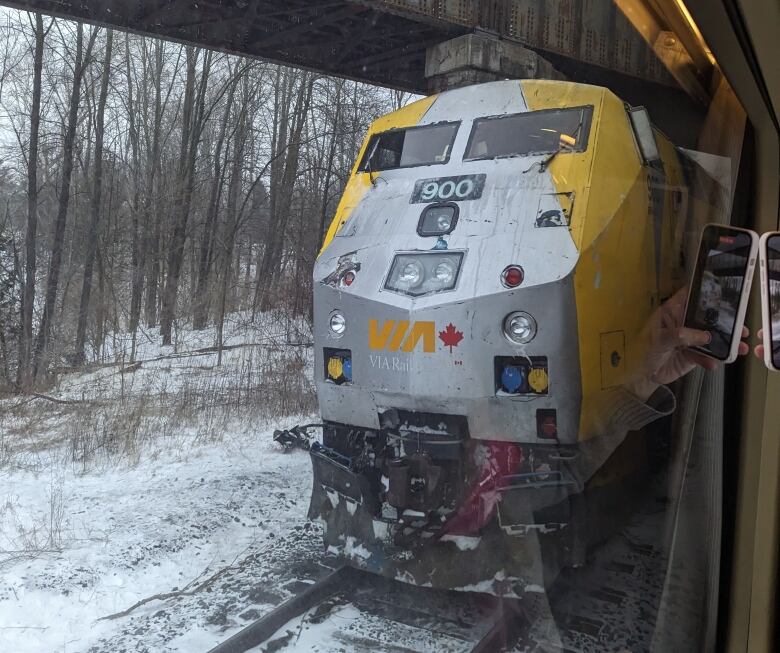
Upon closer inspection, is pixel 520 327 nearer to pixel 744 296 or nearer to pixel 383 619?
pixel 744 296

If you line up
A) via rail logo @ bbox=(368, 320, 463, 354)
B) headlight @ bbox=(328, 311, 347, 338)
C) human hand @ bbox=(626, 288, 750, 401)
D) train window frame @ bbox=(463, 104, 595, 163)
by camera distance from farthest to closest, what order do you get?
headlight @ bbox=(328, 311, 347, 338), train window frame @ bbox=(463, 104, 595, 163), via rail logo @ bbox=(368, 320, 463, 354), human hand @ bbox=(626, 288, 750, 401)

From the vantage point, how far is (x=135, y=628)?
3.17 m

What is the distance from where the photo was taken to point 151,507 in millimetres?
4555

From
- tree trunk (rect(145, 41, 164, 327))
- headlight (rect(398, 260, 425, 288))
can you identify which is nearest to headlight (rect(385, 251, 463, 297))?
headlight (rect(398, 260, 425, 288))

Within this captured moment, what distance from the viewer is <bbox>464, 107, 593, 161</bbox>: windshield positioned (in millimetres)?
3410

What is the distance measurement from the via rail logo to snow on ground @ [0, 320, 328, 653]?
152cm

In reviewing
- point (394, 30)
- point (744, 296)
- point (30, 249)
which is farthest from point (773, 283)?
point (30, 249)

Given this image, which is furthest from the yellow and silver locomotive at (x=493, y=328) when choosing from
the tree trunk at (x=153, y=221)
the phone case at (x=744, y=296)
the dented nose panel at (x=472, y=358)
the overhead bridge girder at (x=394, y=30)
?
Result: the tree trunk at (x=153, y=221)

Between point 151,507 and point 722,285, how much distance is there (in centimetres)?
400

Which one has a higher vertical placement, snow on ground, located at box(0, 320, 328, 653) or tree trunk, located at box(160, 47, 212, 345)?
tree trunk, located at box(160, 47, 212, 345)

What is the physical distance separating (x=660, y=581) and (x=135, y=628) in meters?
2.49

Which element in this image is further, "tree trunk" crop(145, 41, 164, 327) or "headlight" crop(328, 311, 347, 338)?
"tree trunk" crop(145, 41, 164, 327)

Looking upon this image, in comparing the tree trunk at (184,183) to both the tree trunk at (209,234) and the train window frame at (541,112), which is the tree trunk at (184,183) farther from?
the train window frame at (541,112)

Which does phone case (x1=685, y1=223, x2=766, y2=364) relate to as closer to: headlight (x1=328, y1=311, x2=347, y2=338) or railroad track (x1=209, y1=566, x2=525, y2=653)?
railroad track (x1=209, y1=566, x2=525, y2=653)
